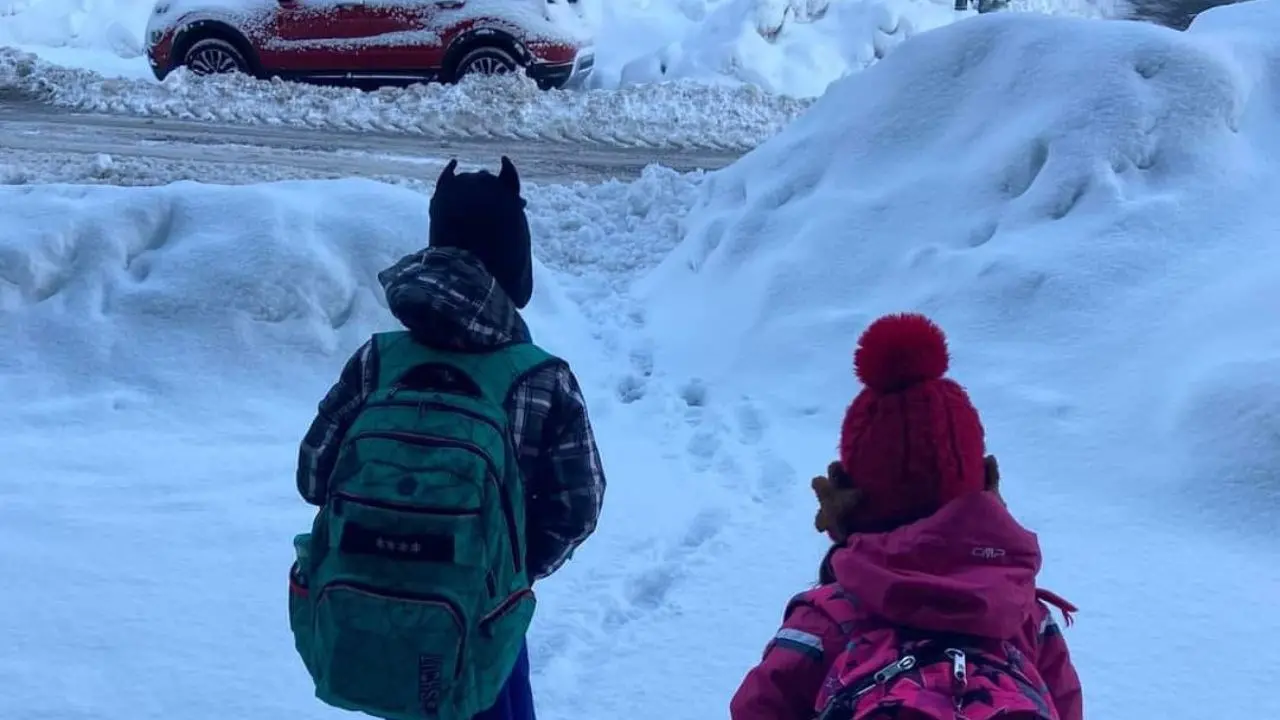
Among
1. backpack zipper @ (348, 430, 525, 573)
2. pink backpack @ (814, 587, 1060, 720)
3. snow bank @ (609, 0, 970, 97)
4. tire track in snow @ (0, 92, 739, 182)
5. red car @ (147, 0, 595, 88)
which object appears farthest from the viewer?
snow bank @ (609, 0, 970, 97)

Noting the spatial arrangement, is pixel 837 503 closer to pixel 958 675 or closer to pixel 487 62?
pixel 958 675

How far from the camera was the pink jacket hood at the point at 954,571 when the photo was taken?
1593 millimetres

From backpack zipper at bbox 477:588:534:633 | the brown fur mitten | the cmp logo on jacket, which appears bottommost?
backpack zipper at bbox 477:588:534:633

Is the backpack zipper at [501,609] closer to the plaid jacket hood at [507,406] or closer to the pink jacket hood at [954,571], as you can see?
the plaid jacket hood at [507,406]

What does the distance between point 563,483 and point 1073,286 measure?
3.63 m

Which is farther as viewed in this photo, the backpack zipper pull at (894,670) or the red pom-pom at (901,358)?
the red pom-pom at (901,358)

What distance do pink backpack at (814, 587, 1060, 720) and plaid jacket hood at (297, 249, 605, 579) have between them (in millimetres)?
607

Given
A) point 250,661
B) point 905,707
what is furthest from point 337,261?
point 905,707

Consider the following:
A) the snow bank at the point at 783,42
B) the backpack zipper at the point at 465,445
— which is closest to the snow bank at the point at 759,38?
the snow bank at the point at 783,42

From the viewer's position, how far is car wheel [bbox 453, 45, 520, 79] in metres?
11.9

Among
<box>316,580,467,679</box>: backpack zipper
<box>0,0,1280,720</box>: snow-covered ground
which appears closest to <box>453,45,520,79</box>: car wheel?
<box>0,0,1280,720</box>: snow-covered ground

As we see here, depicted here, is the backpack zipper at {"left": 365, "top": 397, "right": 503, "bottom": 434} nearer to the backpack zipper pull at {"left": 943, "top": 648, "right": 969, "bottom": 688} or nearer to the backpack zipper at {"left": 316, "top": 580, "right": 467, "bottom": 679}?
the backpack zipper at {"left": 316, "top": 580, "right": 467, "bottom": 679}

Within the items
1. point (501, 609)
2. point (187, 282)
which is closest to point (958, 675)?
point (501, 609)

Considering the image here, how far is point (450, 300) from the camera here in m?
1.94
